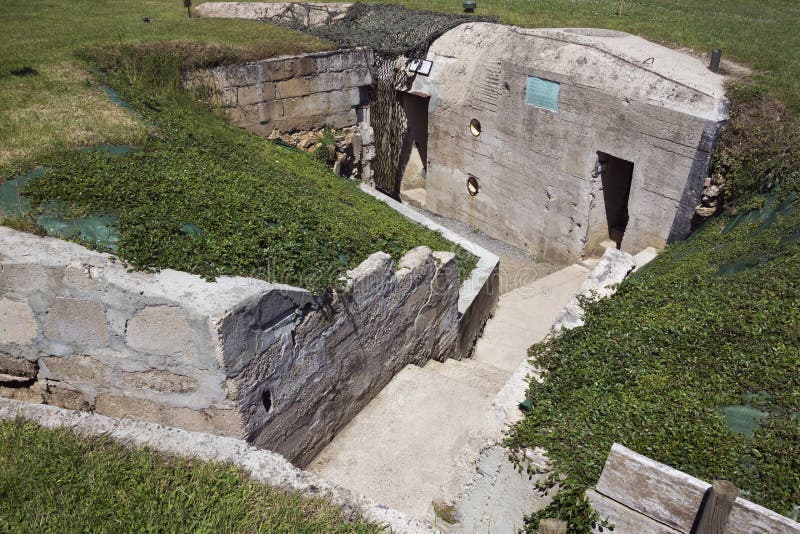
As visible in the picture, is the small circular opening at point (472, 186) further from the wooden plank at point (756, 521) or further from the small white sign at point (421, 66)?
the wooden plank at point (756, 521)

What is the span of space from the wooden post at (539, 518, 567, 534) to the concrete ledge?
158 inches

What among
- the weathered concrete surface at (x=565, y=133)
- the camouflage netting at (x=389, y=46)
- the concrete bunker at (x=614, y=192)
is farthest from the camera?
the camouflage netting at (x=389, y=46)

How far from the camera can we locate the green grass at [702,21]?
1091 centimetres

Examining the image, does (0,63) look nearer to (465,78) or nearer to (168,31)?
(168,31)

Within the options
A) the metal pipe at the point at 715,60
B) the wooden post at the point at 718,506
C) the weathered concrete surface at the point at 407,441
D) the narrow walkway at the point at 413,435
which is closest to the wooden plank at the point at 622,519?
the wooden post at the point at 718,506

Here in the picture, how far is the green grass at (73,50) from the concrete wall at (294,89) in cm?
39

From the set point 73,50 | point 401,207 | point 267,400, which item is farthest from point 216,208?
point 73,50

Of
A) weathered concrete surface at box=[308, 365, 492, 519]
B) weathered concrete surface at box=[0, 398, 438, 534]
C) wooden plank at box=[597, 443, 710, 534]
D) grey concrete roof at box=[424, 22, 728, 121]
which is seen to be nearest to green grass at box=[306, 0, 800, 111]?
grey concrete roof at box=[424, 22, 728, 121]

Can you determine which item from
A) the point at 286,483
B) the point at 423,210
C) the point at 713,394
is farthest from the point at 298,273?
the point at 423,210

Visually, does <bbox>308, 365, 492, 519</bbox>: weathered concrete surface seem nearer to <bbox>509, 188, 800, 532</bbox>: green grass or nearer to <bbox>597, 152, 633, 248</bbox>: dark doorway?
<bbox>509, 188, 800, 532</bbox>: green grass

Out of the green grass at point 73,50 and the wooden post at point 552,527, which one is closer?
the wooden post at point 552,527

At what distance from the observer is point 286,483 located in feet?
11.4

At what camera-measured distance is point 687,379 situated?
431cm

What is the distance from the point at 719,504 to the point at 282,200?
14.5ft
